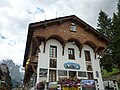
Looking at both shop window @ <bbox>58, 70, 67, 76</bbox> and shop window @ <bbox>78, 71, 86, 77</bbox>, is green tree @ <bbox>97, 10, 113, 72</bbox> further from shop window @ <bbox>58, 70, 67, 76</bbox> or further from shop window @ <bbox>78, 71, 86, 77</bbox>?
shop window @ <bbox>58, 70, 67, 76</bbox>

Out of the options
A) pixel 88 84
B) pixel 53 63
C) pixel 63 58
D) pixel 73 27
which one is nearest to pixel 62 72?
pixel 53 63

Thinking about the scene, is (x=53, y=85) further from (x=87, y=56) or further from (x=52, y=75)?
(x=87, y=56)

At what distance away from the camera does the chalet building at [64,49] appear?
64.1 ft

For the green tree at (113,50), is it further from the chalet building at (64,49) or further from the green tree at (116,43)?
the chalet building at (64,49)

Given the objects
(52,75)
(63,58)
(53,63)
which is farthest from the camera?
(63,58)

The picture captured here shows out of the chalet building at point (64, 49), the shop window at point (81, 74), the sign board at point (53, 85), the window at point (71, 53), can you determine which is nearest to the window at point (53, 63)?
the chalet building at point (64, 49)

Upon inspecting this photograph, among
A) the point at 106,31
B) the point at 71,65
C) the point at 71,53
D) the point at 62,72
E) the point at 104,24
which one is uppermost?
the point at 104,24

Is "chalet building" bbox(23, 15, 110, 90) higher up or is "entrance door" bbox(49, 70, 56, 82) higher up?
"chalet building" bbox(23, 15, 110, 90)

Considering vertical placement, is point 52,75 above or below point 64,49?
below

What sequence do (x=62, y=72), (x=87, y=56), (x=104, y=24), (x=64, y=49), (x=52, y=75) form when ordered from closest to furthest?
(x=52, y=75) < (x=62, y=72) < (x=64, y=49) < (x=87, y=56) < (x=104, y=24)

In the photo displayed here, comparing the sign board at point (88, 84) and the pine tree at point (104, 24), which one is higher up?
the pine tree at point (104, 24)

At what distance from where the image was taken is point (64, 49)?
21.4 meters

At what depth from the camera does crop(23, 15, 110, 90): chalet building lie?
64.1ft

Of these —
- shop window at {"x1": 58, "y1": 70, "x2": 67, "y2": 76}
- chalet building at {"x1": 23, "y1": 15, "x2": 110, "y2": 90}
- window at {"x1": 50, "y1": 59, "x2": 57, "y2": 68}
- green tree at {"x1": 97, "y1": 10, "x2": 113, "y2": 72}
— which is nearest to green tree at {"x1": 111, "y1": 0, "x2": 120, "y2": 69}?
green tree at {"x1": 97, "y1": 10, "x2": 113, "y2": 72}
